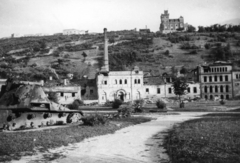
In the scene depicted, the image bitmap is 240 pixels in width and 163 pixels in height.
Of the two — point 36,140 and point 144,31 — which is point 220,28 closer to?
point 144,31

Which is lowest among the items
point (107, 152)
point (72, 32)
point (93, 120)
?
point (107, 152)

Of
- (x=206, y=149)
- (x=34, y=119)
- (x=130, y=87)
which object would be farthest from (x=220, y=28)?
(x=206, y=149)

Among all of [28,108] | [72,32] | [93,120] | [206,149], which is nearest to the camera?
[206,149]

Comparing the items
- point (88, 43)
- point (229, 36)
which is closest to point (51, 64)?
point (88, 43)

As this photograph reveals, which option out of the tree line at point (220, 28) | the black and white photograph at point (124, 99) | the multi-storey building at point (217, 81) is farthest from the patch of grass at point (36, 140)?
the tree line at point (220, 28)

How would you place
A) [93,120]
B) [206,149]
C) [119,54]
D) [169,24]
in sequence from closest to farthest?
[206,149] → [93,120] → [119,54] → [169,24]

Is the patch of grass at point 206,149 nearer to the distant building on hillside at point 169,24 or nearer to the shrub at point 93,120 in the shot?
the shrub at point 93,120

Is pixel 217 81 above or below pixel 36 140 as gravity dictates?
above

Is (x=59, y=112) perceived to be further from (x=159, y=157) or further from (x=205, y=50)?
(x=205, y=50)
